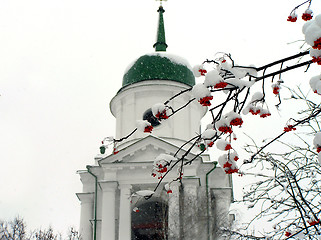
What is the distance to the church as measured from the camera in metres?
15.5

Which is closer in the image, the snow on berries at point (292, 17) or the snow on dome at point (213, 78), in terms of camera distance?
the snow on dome at point (213, 78)

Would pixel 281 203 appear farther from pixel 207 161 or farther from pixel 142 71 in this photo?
pixel 142 71

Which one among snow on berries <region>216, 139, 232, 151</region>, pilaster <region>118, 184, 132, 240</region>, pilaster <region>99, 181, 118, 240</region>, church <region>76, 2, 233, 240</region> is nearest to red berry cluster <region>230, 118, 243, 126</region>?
snow on berries <region>216, 139, 232, 151</region>

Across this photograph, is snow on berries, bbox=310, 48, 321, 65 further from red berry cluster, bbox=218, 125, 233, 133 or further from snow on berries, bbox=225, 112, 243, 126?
red berry cluster, bbox=218, 125, 233, 133

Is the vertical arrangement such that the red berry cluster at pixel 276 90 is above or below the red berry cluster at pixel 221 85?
above

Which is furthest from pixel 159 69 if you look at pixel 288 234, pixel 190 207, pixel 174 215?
pixel 288 234

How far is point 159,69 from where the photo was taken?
64.8ft

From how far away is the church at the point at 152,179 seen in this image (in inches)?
608

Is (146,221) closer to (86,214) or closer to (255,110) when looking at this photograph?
(86,214)

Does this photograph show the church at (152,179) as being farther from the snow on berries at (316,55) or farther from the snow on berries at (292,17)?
the snow on berries at (316,55)

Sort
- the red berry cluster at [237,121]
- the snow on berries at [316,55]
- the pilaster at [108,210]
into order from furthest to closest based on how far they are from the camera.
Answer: the pilaster at [108,210], the red berry cluster at [237,121], the snow on berries at [316,55]

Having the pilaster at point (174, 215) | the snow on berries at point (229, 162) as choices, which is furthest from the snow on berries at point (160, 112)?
the pilaster at point (174, 215)

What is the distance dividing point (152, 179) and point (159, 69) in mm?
5248

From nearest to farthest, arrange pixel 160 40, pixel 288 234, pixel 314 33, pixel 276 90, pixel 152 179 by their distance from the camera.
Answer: pixel 314 33, pixel 276 90, pixel 288 234, pixel 152 179, pixel 160 40
